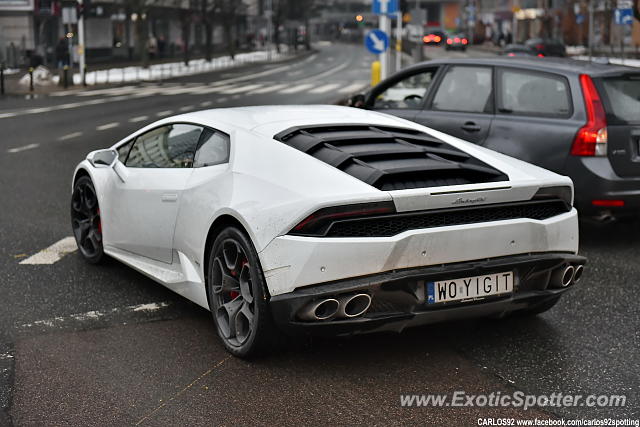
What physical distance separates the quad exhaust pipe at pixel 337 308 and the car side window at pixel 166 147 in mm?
1520

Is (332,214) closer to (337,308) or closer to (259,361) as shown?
(337,308)

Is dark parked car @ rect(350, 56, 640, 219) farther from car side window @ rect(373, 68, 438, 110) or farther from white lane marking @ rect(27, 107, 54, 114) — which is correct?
white lane marking @ rect(27, 107, 54, 114)

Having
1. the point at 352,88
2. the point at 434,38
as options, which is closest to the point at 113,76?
the point at 352,88

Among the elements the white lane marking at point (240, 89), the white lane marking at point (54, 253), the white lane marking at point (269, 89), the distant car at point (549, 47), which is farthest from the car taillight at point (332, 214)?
the distant car at point (549, 47)

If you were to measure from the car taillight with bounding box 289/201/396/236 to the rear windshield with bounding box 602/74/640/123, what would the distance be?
3.81 metres

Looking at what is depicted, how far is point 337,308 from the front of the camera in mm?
4500

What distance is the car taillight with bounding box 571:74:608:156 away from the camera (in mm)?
7641

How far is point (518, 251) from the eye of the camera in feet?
15.9

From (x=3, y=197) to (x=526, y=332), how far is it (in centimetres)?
705

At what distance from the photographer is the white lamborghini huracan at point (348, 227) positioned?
4504 mm

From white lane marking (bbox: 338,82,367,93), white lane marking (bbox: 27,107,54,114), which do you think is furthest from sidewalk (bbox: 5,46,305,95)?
white lane marking (bbox: 338,82,367,93)

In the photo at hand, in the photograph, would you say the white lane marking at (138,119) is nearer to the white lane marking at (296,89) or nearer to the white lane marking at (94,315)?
the white lane marking at (296,89)

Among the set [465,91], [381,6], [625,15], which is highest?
[625,15]

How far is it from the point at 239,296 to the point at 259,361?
34 cm
